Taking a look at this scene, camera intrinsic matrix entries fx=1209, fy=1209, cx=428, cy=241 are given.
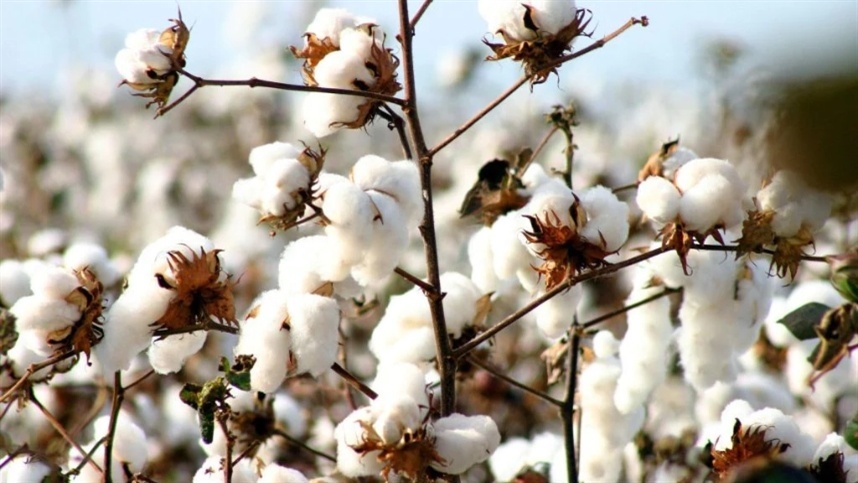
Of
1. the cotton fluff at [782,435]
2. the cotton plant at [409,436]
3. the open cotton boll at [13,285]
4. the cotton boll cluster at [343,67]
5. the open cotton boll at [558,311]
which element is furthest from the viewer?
the open cotton boll at [13,285]

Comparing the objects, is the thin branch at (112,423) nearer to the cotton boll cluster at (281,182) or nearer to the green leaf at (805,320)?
the cotton boll cluster at (281,182)

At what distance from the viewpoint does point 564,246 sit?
1.44 meters

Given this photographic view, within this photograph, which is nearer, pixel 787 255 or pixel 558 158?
pixel 787 255

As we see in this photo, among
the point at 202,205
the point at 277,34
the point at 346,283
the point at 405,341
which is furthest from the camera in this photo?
the point at 277,34

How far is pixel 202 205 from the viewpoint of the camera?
18.9 feet

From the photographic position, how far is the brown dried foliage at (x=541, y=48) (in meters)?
1.49

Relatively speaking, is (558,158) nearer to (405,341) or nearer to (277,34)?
(277,34)

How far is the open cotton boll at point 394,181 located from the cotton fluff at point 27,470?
0.59 metres

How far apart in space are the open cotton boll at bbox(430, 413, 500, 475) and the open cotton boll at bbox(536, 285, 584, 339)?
36 centimetres

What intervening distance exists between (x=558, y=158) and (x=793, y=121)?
530 cm

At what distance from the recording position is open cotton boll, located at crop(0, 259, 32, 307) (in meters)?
1.86

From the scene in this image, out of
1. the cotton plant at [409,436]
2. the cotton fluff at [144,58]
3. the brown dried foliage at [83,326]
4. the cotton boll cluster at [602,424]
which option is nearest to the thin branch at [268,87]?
the cotton fluff at [144,58]

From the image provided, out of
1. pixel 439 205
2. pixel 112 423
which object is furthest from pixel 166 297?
pixel 439 205

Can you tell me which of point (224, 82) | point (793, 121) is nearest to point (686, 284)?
point (224, 82)
